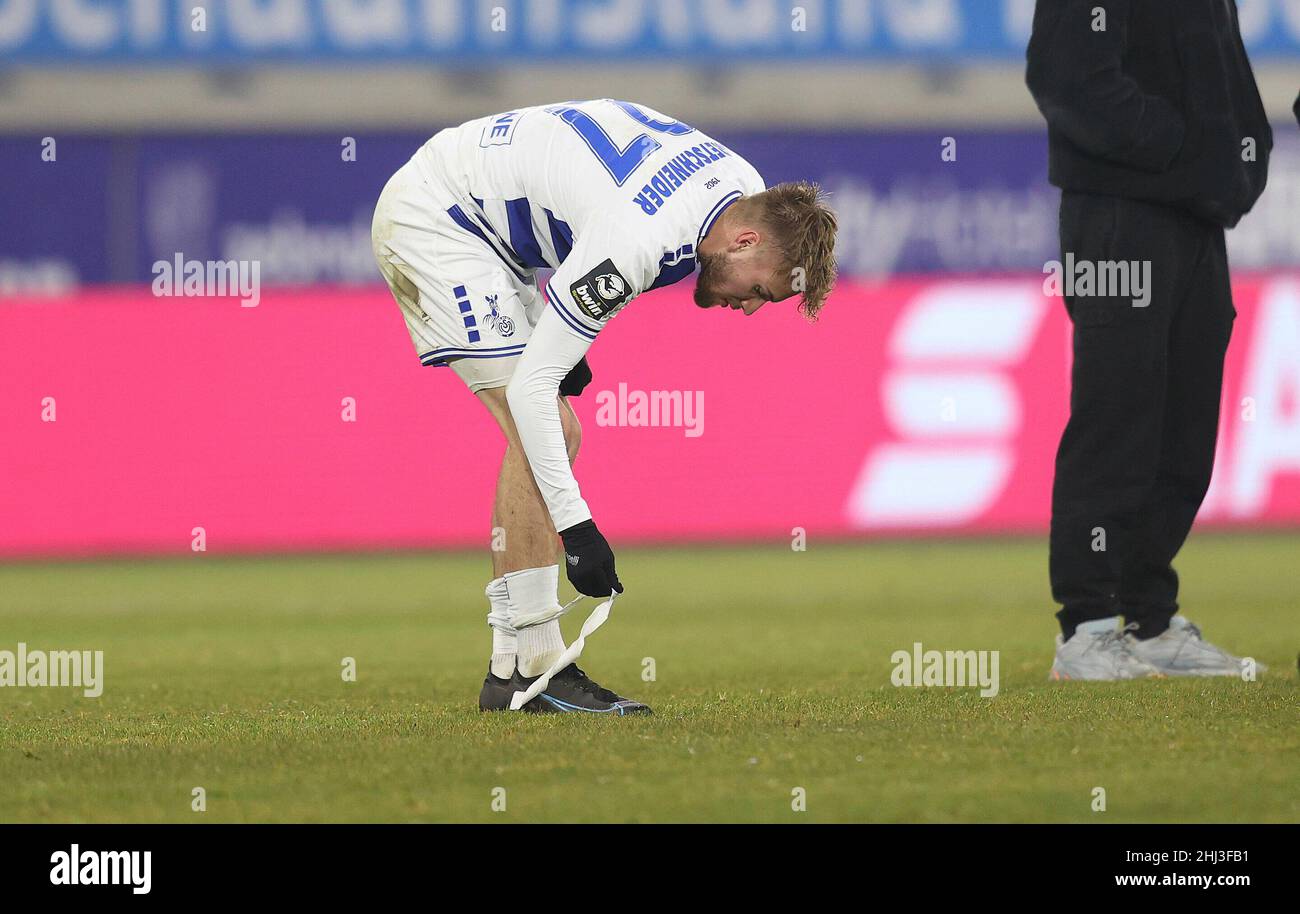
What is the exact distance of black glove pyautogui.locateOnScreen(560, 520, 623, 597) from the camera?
455cm

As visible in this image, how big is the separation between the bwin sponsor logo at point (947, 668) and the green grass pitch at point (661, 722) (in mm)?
75

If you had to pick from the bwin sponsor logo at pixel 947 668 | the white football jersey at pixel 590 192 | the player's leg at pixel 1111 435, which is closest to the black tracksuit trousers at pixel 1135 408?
the player's leg at pixel 1111 435

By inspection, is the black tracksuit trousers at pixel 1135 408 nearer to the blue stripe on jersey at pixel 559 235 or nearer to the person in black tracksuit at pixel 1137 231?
the person in black tracksuit at pixel 1137 231

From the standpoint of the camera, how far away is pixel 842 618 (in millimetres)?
7926

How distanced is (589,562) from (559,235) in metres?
0.88

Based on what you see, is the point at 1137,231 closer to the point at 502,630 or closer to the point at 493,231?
the point at 493,231

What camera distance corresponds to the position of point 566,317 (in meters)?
4.49

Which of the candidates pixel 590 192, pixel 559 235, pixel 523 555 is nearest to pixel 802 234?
pixel 590 192

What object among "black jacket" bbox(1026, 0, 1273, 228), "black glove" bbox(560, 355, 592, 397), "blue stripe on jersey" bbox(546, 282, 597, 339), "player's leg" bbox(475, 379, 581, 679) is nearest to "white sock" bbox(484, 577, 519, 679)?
"player's leg" bbox(475, 379, 581, 679)

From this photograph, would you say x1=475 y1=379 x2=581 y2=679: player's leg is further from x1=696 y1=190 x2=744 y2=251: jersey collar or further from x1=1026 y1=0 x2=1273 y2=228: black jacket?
x1=1026 y1=0 x2=1273 y2=228: black jacket

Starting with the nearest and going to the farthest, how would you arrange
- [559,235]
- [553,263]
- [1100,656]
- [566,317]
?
[566,317] → [559,235] → [553,263] → [1100,656]

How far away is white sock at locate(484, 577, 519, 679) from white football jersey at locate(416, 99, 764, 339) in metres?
0.80

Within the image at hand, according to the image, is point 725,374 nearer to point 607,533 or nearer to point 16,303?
point 607,533
